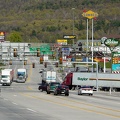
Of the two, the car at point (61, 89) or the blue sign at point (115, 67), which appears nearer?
the car at point (61, 89)

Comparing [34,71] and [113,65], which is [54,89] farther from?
[34,71]

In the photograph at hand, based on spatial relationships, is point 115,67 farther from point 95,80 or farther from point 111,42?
point 95,80

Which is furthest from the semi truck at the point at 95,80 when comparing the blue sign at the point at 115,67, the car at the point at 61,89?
the car at the point at 61,89

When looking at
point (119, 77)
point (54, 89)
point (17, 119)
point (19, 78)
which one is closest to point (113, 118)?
point (17, 119)

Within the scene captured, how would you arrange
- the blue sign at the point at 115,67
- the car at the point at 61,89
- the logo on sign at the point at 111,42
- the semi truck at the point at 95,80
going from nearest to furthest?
the car at the point at 61,89 → the semi truck at the point at 95,80 → the blue sign at the point at 115,67 → the logo on sign at the point at 111,42

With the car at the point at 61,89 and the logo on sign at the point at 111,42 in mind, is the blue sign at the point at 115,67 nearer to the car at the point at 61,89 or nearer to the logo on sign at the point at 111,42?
the logo on sign at the point at 111,42

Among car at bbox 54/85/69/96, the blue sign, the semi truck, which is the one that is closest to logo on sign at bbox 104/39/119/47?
the blue sign

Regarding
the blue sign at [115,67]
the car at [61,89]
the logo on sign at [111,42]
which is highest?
the logo on sign at [111,42]

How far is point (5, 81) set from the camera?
99.6 metres

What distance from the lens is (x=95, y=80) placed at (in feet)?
282

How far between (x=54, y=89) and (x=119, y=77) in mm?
20386

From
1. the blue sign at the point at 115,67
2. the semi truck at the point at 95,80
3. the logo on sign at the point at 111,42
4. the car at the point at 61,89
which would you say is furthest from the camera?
the logo on sign at the point at 111,42

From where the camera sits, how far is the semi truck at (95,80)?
82.9 m

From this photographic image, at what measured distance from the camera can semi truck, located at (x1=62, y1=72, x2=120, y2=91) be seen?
272ft
